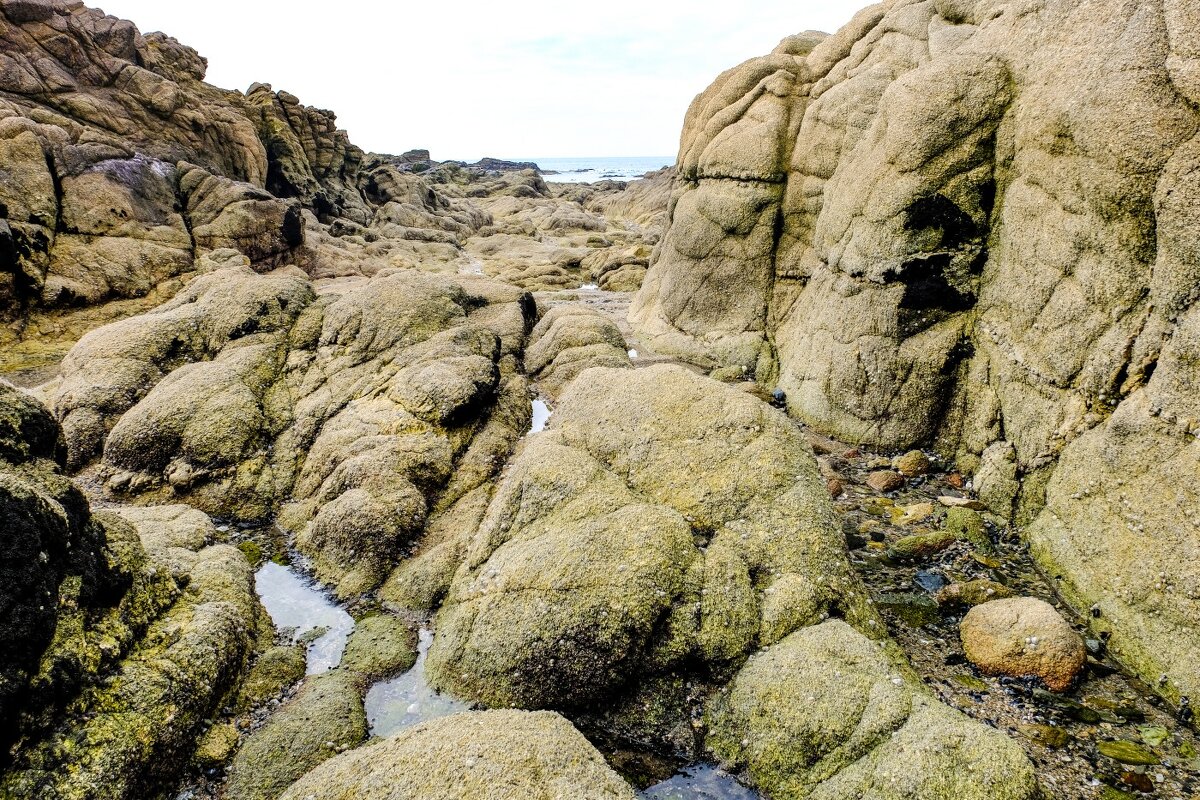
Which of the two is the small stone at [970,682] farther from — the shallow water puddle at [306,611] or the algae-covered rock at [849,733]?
the shallow water puddle at [306,611]

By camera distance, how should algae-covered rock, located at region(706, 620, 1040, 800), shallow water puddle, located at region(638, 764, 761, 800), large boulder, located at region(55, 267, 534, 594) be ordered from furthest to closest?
large boulder, located at region(55, 267, 534, 594) < shallow water puddle, located at region(638, 764, 761, 800) < algae-covered rock, located at region(706, 620, 1040, 800)

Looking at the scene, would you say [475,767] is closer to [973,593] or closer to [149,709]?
[149,709]

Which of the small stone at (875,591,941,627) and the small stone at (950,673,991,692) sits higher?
the small stone at (875,591,941,627)

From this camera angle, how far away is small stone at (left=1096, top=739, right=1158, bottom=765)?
8.09 m

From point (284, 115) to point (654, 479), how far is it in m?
69.2

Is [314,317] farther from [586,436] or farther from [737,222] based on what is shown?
[737,222]

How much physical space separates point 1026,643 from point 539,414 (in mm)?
13782

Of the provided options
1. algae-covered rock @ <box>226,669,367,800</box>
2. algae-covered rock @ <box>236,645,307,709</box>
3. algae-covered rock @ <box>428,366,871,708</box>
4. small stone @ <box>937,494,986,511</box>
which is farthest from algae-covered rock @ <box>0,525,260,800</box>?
small stone @ <box>937,494,986,511</box>

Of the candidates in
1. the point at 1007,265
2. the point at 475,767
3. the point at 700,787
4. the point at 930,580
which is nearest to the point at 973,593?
the point at 930,580

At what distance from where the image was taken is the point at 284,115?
64938 mm

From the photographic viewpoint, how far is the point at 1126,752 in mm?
8211

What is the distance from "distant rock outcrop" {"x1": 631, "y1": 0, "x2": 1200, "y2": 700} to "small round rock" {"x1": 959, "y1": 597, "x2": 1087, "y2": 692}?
1.10 meters

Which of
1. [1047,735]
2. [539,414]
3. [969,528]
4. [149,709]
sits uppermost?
[539,414]

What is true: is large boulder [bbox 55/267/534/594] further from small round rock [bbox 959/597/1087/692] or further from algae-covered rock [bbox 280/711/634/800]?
small round rock [bbox 959/597/1087/692]
